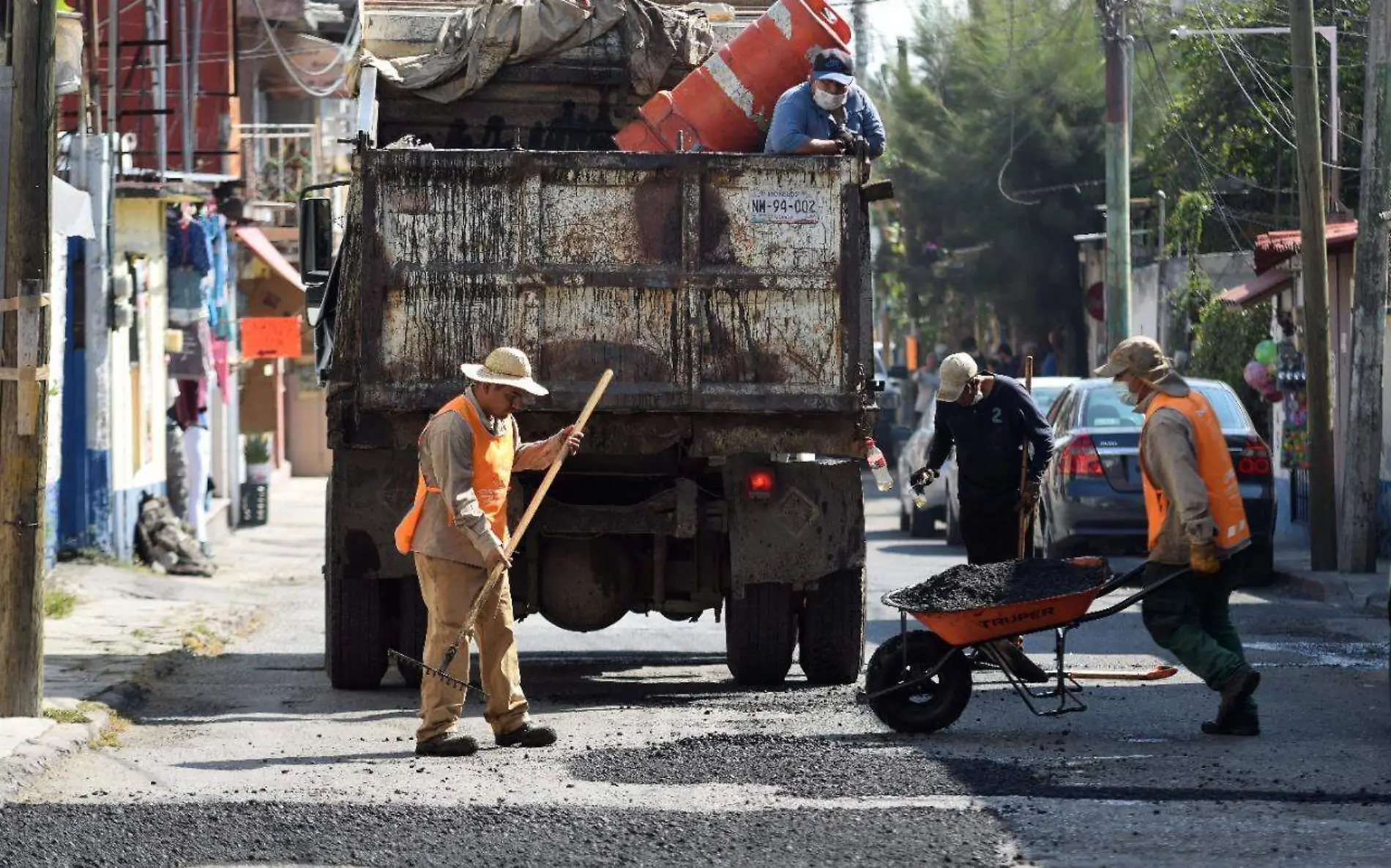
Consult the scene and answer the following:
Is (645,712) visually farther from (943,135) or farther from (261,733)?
(943,135)

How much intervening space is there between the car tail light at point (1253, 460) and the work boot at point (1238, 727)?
812 cm

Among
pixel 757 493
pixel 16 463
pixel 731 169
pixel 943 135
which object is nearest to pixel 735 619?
pixel 757 493

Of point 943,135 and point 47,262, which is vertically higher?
point 943,135

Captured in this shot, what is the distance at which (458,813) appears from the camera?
8.07 metres

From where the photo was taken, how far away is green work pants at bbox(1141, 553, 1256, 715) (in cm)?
1014

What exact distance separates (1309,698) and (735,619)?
2.81 meters

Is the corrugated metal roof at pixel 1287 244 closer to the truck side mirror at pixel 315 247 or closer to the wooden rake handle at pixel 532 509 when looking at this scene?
the truck side mirror at pixel 315 247

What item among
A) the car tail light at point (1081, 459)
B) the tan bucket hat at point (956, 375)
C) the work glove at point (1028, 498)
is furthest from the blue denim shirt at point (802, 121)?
the car tail light at point (1081, 459)

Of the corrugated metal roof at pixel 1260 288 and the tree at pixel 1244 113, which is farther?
the tree at pixel 1244 113

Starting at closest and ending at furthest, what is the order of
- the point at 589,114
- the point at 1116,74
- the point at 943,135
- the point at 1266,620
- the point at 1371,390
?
the point at 589,114 → the point at 1266,620 → the point at 1371,390 → the point at 1116,74 → the point at 943,135

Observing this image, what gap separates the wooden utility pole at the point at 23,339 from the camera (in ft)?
34.1

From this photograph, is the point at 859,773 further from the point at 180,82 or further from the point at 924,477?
the point at 180,82

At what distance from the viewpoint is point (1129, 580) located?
10.2m

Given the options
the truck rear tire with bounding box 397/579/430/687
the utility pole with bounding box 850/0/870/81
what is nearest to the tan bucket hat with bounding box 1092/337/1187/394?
the truck rear tire with bounding box 397/579/430/687
